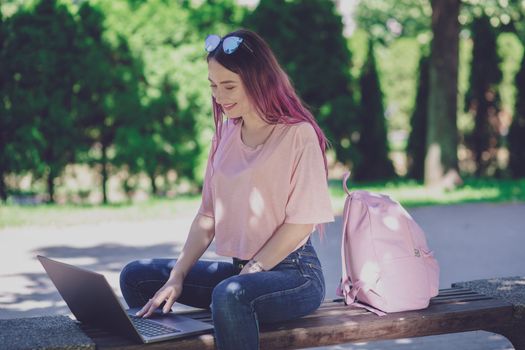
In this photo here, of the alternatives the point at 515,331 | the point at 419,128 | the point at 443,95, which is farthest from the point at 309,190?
the point at 419,128

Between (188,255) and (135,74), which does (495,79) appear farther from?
(188,255)

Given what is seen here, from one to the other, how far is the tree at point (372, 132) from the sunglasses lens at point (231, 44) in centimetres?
1171

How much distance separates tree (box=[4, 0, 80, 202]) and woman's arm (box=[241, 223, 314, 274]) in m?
8.31

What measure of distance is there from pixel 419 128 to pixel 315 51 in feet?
10.2

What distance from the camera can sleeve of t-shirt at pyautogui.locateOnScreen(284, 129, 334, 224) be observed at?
11.1 ft

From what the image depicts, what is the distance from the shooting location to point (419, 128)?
1573 centimetres

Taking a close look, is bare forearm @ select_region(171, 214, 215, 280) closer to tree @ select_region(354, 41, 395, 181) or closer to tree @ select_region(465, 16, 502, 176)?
tree @ select_region(354, 41, 395, 181)

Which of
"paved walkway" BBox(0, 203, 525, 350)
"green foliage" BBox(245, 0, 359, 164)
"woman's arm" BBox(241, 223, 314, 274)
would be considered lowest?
"paved walkway" BBox(0, 203, 525, 350)

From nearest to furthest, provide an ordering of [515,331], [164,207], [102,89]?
1. [515,331]
2. [164,207]
3. [102,89]

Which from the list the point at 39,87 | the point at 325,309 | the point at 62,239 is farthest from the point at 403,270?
the point at 39,87

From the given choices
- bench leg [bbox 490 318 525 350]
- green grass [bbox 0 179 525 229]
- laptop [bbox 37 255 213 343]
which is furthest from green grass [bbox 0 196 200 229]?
bench leg [bbox 490 318 525 350]

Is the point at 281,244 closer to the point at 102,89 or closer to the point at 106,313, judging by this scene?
the point at 106,313

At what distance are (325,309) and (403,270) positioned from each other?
373 mm

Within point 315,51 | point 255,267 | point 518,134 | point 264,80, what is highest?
point 315,51
